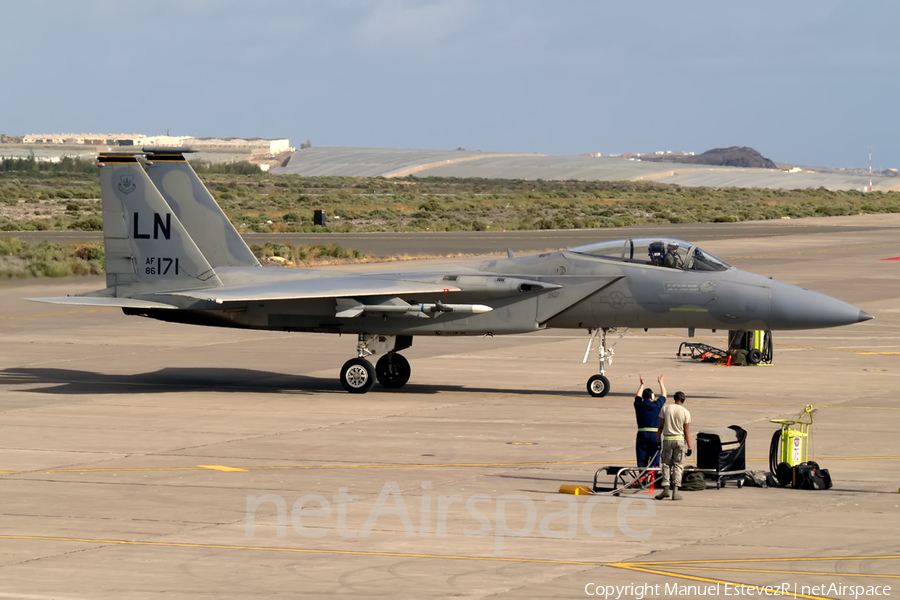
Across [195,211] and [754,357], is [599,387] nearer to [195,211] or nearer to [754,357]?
[754,357]

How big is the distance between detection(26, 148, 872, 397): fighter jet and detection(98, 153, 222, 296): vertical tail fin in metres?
0.02

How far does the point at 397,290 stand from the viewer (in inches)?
838

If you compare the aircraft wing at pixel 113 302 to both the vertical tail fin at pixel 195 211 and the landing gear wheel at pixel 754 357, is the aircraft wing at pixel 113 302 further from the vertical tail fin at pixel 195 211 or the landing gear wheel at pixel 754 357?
the landing gear wheel at pixel 754 357

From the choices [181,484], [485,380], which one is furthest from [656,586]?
[485,380]

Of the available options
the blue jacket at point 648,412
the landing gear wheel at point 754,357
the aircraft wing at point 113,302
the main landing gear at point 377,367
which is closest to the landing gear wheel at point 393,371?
the main landing gear at point 377,367

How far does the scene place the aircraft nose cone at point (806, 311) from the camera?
67.4 feet

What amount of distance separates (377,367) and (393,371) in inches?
13.9

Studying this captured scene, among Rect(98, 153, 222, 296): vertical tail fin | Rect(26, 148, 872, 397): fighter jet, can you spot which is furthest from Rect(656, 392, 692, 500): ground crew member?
Rect(98, 153, 222, 296): vertical tail fin

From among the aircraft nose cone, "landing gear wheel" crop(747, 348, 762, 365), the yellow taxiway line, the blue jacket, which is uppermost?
the aircraft nose cone

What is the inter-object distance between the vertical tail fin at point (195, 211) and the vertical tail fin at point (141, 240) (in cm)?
38

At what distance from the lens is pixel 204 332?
3169 centimetres

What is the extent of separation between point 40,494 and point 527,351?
15765mm

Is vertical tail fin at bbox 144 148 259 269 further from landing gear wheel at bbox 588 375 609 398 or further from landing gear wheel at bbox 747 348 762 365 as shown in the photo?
landing gear wheel at bbox 747 348 762 365

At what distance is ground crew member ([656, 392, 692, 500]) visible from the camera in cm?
1377
